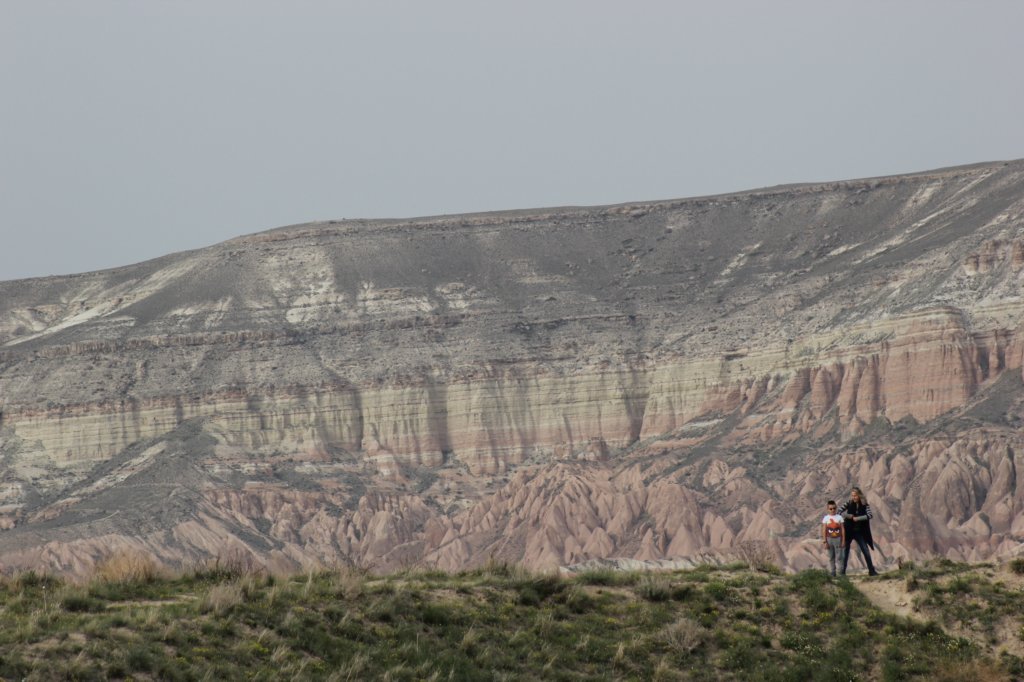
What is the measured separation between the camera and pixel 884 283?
396 ft

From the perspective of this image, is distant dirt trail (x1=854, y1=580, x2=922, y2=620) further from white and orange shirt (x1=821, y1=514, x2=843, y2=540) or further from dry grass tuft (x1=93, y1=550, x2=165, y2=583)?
dry grass tuft (x1=93, y1=550, x2=165, y2=583)

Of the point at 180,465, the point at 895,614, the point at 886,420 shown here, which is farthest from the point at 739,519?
the point at 895,614

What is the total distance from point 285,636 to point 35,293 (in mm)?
136259

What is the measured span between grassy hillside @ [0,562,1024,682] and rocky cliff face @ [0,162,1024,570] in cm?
6196

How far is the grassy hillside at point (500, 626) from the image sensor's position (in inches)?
1090

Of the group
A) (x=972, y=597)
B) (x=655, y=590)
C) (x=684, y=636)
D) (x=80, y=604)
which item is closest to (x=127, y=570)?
(x=80, y=604)

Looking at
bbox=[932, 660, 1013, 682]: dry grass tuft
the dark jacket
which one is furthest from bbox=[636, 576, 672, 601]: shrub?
bbox=[932, 660, 1013, 682]: dry grass tuft

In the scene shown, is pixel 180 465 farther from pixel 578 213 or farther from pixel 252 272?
pixel 578 213

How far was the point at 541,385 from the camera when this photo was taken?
13125 centimetres

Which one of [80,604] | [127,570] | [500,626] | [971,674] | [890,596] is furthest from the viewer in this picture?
[890,596]

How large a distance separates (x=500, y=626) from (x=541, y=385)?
327 ft

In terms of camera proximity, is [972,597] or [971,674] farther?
[972,597]

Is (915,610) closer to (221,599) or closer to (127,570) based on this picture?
(221,599)

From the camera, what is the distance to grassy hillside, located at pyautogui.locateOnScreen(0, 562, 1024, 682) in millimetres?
27688
